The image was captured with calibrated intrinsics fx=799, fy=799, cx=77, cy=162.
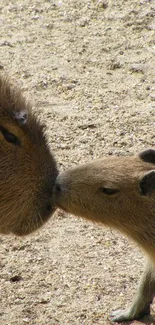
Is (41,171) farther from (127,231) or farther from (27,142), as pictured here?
(127,231)

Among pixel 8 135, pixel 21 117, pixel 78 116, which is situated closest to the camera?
pixel 8 135

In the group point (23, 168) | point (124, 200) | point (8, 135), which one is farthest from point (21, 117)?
point (124, 200)

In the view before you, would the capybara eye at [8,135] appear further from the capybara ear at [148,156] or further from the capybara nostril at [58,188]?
the capybara ear at [148,156]

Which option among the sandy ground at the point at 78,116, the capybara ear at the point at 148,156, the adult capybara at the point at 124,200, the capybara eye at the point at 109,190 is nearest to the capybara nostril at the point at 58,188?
the adult capybara at the point at 124,200

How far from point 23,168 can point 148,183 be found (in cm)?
87

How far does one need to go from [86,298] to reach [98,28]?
14.4ft

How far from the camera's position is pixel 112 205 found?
5453 mm

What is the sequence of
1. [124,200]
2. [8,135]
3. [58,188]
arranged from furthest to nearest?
[124,200]
[58,188]
[8,135]

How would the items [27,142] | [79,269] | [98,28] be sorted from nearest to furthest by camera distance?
[27,142] → [79,269] → [98,28]

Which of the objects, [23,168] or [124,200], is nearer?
[23,168]

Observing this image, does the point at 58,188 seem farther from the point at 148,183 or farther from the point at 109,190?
the point at 148,183

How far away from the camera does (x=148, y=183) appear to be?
5301 millimetres

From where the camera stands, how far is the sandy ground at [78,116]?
5.67 meters

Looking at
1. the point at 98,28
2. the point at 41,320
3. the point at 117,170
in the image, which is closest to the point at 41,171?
the point at 117,170
